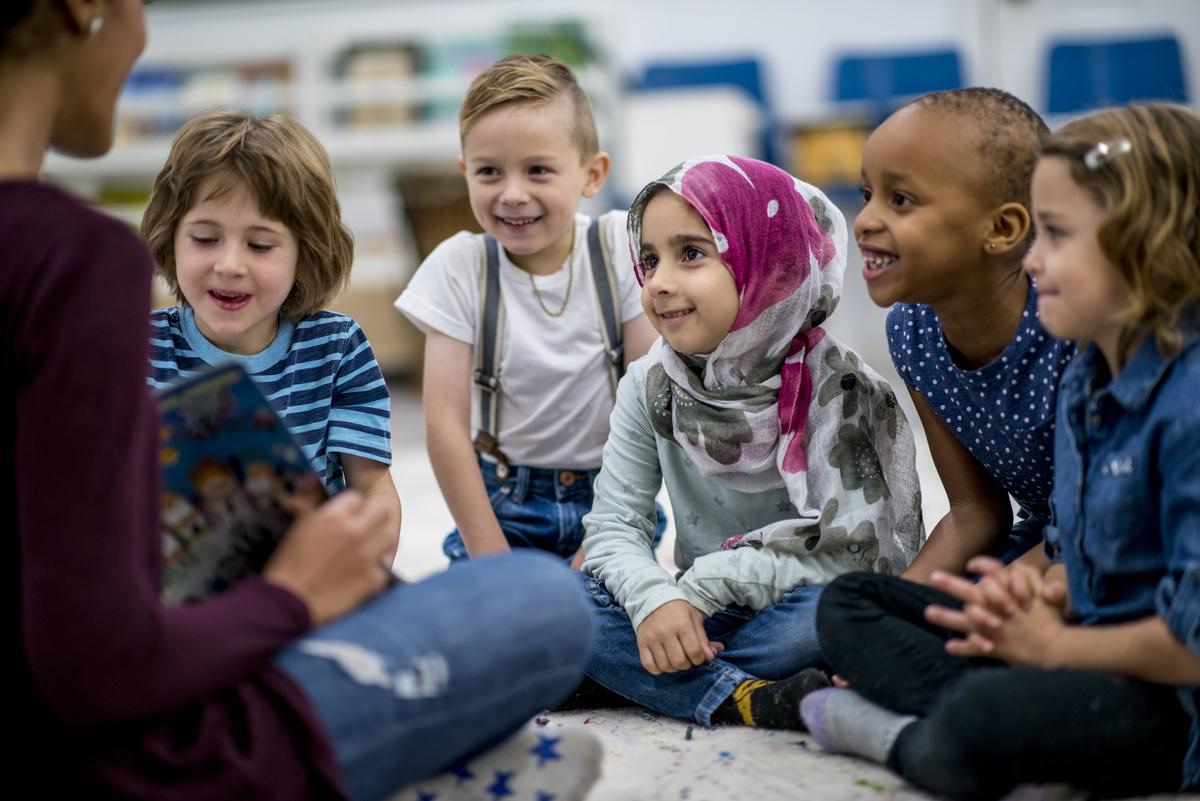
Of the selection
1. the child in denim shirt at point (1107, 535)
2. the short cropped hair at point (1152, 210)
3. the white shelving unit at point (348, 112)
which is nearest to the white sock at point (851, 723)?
the child in denim shirt at point (1107, 535)

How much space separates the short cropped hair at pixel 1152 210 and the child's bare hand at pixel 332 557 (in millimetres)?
588

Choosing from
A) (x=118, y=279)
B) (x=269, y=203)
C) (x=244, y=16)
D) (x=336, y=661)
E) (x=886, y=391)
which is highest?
(x=244, y=16)

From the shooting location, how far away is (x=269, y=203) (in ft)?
4.33

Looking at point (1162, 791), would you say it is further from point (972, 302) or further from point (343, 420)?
point (343, 420)

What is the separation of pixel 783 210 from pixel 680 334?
18 cm

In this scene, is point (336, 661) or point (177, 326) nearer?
point (336, 661)

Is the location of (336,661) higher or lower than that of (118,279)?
lower

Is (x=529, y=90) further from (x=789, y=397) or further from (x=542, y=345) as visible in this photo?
(x=789, y=397)

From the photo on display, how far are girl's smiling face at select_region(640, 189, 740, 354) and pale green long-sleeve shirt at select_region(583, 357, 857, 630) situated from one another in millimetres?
102

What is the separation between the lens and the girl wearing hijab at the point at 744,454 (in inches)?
50.3

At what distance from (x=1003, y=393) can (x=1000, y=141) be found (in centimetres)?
25

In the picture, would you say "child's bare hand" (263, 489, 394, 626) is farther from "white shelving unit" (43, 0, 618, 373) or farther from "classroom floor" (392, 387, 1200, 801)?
"white shelving unit" (43, 0, 618, 373)

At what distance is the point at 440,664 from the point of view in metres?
Result: 0.80

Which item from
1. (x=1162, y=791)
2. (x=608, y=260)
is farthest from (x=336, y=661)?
(x=608, y=260)
